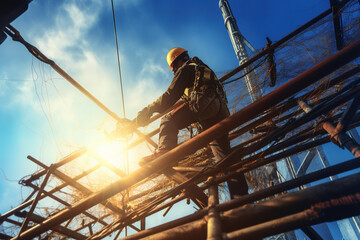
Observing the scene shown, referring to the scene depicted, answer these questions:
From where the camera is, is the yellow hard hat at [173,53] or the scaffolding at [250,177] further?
the yellow hard hat at [173,53]

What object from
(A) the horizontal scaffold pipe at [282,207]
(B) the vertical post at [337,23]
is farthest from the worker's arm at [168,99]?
(B) the vertical post at [337,23]

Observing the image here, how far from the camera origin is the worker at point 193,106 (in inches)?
107

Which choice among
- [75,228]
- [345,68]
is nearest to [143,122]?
[345,68]

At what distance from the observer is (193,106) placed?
2.76 meters

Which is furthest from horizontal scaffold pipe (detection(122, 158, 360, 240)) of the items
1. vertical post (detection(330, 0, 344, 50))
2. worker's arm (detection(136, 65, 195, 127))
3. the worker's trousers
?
vertical post (detection(330, 0, 344, 50))

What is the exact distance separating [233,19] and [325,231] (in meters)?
12.2

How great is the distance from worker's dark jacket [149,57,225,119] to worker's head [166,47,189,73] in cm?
71

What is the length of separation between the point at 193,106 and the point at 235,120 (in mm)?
963

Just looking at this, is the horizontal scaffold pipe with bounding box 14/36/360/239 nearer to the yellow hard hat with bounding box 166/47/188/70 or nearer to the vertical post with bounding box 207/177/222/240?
the vertical post with bounding box 207/177/222/240

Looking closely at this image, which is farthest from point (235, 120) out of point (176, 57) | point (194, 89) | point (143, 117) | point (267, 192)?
point (176, 57)

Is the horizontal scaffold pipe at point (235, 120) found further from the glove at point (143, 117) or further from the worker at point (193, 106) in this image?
the glove at point (143, 117)

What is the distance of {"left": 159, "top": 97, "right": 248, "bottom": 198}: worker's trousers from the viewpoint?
8.18ft

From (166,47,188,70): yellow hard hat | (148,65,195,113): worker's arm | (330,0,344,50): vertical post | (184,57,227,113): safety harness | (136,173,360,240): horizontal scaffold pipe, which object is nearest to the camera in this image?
(136,173,360,240): horizontal scaffold pipe

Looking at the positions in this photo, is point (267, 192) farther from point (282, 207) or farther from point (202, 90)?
point (202, 90)
